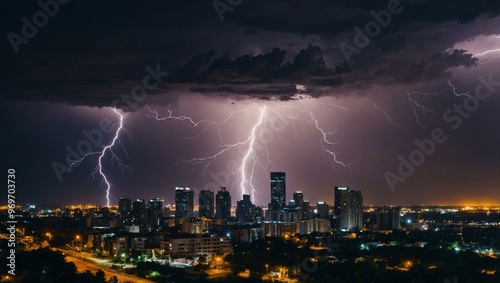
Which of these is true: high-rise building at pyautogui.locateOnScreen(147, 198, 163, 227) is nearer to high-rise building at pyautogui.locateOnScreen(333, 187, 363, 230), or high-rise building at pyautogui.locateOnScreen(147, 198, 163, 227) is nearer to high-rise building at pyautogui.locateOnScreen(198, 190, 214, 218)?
high-rise building at pyautogui.locateOnScreen(198, 190, 214, 218)

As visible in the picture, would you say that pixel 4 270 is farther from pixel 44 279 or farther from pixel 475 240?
pixel 475 240

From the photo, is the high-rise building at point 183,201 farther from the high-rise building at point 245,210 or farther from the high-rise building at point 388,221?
the high-rise building at point 388,221

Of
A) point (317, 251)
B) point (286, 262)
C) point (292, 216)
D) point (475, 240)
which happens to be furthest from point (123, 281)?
point (292, 216)

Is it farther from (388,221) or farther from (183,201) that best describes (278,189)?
(388,221)

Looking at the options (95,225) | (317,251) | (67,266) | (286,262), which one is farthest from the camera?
(95,225)

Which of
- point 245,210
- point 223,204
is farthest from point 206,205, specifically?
point 245,210
